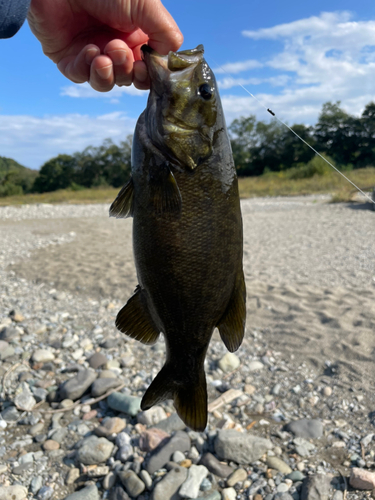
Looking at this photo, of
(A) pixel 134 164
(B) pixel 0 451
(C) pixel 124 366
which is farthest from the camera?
(C) pixel 124 366

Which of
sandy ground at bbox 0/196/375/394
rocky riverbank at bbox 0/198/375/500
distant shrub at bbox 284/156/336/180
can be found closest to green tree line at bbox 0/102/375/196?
distant shrub at bbox 284/156/336/180

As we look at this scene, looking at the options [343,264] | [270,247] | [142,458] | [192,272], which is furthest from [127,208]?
[270,247]

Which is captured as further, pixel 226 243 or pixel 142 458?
pixel 142 458

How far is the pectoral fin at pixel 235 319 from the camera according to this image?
2.04 metres

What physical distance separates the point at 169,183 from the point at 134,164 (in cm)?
28

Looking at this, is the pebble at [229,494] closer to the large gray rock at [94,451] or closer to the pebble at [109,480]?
the pebble at [109,480]

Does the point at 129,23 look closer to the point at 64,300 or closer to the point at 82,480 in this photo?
the point at 82,480

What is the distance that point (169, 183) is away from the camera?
1.84m

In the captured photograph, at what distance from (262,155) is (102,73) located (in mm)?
54916

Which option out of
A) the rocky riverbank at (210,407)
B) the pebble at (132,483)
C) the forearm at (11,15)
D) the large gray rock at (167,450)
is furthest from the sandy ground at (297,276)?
the forearm at (11,15)

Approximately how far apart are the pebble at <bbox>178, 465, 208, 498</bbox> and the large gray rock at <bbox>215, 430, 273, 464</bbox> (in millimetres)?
242

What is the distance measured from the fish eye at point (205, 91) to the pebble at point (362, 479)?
3.36 meters

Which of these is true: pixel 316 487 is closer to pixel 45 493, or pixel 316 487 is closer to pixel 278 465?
pixel 278 465

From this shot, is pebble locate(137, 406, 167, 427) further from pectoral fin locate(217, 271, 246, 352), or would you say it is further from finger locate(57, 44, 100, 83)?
finger locate(57, 44, 100, 83)
